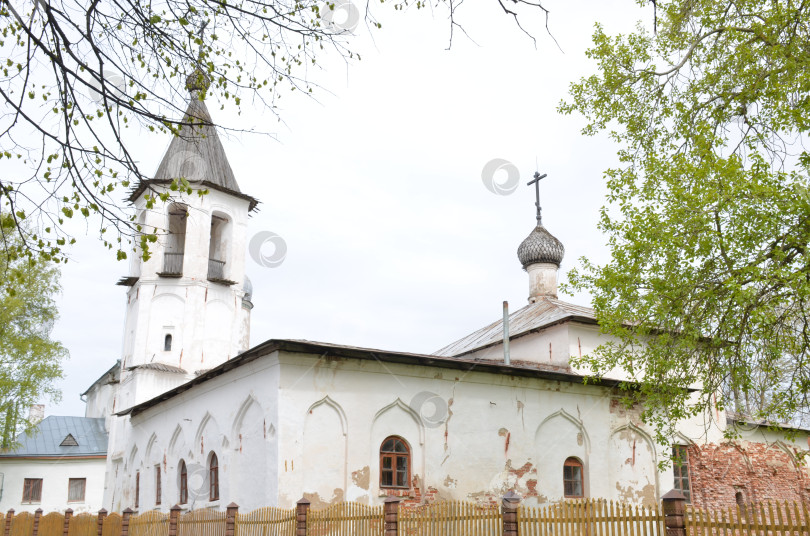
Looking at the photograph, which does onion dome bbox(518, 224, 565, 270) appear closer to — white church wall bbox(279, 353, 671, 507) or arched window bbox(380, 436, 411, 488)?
white church wall bbox(279, 353, 671, 507)

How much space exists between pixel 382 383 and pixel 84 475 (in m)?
26.2

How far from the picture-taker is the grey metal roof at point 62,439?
35250mm

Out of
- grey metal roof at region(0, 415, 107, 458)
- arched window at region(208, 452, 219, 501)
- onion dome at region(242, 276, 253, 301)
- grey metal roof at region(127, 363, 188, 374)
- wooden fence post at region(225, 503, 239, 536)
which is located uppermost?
onion dome at region(242, 276, 253, 301)

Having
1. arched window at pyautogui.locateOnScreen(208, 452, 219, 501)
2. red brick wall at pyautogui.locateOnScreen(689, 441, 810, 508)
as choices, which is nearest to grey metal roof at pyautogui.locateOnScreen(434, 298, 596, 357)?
red brick wall at pyautogui.locateOnScreen(689, 441, 810, 508)

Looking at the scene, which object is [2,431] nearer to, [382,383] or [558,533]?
[382,383]

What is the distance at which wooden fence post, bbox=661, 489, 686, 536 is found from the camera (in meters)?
8.17

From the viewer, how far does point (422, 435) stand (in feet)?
50.0

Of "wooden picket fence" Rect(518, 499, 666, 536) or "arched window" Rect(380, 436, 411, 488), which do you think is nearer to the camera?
"wooden picket fence" Rect(518, 499, 666, 536)

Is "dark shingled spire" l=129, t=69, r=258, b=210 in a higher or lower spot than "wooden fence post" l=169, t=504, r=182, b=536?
higher

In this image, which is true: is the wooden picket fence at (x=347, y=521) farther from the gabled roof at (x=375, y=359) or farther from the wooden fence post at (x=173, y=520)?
the wooden fence post at (x=173, y=520)

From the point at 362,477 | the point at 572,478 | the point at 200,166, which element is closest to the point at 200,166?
the point at 200,166

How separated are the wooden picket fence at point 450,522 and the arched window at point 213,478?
678 cm

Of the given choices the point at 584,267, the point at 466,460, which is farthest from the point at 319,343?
the point at 584,267

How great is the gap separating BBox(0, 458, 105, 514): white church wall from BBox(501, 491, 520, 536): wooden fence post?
29834mm
